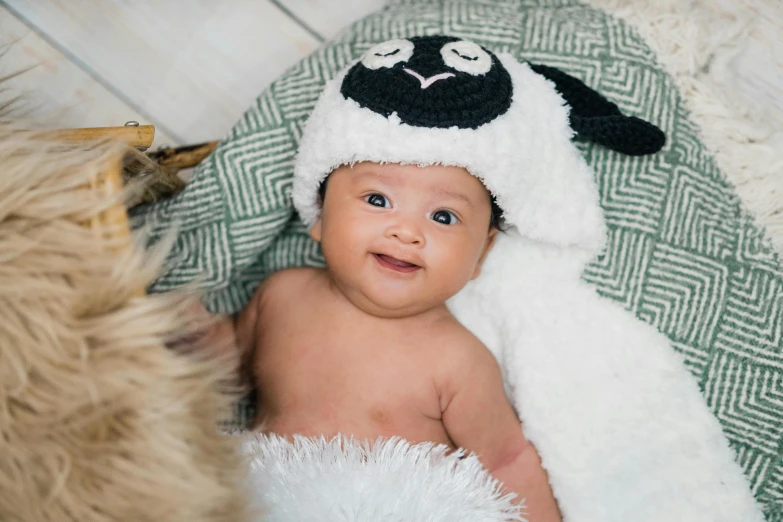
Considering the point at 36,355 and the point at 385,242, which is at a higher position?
the point at 385,242

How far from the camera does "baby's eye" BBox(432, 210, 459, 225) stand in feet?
3.22

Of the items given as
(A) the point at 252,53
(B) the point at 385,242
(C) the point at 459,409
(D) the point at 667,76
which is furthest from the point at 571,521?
(A) the point at 252,53

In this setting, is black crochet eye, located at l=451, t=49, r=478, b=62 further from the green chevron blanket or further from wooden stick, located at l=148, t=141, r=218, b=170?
wooden stick, located at l=148, t=141, r=218, b=170

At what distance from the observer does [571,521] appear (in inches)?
42.6

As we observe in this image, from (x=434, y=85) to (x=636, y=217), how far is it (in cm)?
45

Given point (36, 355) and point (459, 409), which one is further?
point (459, 409)

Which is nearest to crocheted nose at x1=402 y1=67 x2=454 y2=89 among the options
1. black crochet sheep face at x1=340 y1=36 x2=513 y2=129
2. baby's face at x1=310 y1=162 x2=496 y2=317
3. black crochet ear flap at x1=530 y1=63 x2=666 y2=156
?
black crochet sheep face at x1=340 y1=36 x2=513 y2=129

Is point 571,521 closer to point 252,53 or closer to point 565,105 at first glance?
point 565,105

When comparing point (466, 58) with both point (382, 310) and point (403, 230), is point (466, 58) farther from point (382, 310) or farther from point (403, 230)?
point (382, 310)

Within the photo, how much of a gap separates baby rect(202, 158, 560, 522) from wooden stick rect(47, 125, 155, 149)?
277mm

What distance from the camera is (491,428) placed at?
1.07m

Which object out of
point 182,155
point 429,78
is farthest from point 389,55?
point 182,155

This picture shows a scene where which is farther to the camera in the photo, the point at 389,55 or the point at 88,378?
the point at 389,55

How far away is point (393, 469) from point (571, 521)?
348 millimetres
